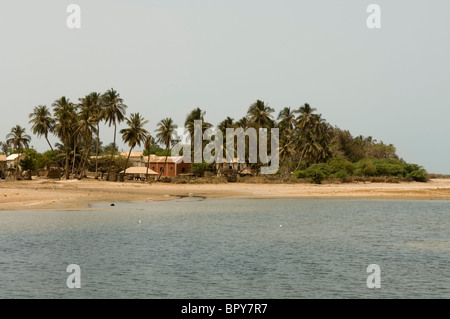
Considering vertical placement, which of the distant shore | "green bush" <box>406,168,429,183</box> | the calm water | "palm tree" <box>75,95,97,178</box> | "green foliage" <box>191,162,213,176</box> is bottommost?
the calm water

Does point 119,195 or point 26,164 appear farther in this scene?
point 26,164

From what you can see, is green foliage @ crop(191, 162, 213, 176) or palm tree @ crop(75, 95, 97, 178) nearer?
palm tree @ crop(75, 95, 97, 178)

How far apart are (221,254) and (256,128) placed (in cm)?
7946

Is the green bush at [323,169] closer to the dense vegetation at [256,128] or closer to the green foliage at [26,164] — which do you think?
the dense vegetation at [256,128]

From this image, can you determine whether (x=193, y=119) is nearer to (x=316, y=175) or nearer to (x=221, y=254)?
(x=316, y=175)

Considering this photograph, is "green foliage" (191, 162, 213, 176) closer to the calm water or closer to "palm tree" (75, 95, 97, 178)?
"palm tree" (75, 95, 97, 178)

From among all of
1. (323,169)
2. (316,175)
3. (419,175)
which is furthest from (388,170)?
(316,175)

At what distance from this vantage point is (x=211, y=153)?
331ft

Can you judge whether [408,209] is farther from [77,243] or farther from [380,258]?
[77,243]

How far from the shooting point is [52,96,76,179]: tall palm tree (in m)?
94.1

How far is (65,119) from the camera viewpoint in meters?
94.4

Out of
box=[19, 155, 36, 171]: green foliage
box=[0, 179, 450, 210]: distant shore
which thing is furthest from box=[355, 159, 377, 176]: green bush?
box=[19, 155, 36, 171]: green foliage

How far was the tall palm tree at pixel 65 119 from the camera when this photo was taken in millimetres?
94125

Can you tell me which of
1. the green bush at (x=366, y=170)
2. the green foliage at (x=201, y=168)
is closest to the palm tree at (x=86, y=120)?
the green foliage at (x=201, y=168)
